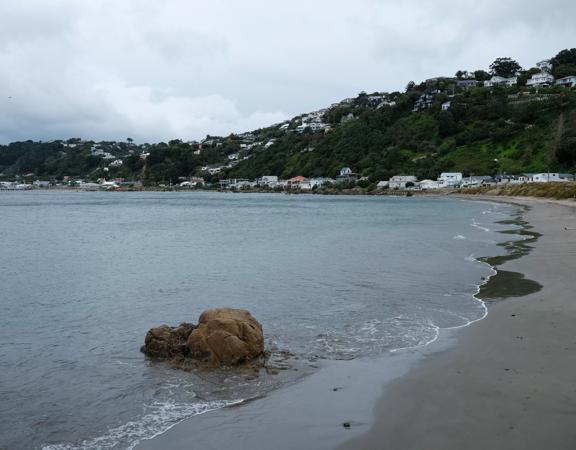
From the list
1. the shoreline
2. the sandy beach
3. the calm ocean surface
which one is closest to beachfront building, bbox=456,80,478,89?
the calm ocean surface

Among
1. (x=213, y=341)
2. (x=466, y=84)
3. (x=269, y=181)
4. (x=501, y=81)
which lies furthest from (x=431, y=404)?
(x=501, y=81)

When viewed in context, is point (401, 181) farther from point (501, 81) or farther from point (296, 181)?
point (501, 81)

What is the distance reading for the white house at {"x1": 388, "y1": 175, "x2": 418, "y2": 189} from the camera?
394 ft

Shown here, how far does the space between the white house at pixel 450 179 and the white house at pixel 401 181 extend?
6.32 meters

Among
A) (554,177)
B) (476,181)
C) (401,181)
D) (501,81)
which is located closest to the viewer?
(554,177)

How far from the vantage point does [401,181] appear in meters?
122

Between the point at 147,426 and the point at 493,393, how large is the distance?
4949 millimetres

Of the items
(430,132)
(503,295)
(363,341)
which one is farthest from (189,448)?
(430,132)

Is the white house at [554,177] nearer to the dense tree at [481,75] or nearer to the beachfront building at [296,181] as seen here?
the beachfront building at [296,181]

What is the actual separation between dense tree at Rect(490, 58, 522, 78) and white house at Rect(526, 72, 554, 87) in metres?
20.0

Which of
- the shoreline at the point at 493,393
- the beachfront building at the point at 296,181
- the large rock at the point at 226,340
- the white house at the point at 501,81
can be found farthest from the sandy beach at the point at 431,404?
the white house at the point at 501,81

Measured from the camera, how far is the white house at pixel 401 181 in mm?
120225

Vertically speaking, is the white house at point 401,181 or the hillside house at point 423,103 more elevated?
the hillside house at point 423,103

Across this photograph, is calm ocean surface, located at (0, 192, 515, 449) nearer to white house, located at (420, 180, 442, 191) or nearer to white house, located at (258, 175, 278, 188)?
white house, located at (420, 180, 442, 191)
